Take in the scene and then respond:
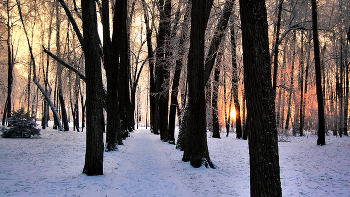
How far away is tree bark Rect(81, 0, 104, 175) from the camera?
5.64 metres

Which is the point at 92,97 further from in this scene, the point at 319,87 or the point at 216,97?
the point at 216,97

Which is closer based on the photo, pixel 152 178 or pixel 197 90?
pixel 152 178

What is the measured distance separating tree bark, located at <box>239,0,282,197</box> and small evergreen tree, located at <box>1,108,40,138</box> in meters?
13.2

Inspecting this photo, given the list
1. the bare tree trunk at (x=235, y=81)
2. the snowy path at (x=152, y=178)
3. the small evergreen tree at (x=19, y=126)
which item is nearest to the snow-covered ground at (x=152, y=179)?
the snowy path at (x=152, y=178)

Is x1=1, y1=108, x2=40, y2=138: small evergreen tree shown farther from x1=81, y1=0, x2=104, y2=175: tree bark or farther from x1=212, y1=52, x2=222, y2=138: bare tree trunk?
x1=212, y1=52, x2=222, y2=138: bare tree trunk

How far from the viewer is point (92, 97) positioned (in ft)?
18.8

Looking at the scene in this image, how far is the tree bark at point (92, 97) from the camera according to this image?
5.64m

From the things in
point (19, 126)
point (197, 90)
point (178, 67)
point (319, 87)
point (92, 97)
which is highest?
point (178, 67)

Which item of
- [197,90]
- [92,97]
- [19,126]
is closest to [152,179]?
[92,97]

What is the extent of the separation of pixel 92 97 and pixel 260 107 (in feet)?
14.0

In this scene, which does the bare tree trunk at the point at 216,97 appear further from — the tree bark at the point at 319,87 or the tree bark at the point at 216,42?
the tree bark at the point at 319,87

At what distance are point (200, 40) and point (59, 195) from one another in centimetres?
558

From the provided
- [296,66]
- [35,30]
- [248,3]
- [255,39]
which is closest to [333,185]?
[255,39]

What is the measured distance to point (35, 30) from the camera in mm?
21766
